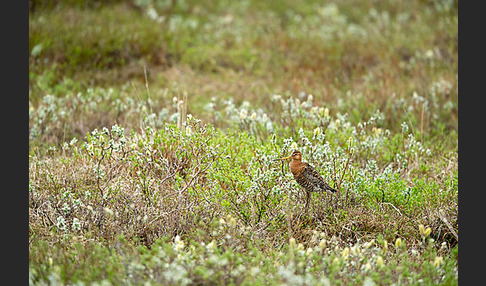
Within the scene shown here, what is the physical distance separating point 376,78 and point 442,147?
272cm

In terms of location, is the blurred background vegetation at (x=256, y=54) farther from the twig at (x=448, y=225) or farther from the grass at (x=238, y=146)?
the twig at (x=448, y=225)

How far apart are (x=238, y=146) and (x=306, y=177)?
1.17m

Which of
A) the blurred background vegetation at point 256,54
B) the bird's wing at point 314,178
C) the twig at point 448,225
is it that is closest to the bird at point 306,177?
the bird's wing at point 314,178

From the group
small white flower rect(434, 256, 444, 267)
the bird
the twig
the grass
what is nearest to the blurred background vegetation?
the grass

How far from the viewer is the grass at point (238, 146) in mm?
3742

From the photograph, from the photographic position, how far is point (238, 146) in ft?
17.6

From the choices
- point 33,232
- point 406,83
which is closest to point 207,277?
point 33,232

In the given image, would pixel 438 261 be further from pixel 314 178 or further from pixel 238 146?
pixel 238 146

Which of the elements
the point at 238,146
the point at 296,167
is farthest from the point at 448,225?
the point at 238,146

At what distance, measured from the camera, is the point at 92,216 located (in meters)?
4.32

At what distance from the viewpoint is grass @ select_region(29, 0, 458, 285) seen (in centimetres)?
374

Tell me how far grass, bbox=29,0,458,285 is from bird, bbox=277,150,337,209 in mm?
180

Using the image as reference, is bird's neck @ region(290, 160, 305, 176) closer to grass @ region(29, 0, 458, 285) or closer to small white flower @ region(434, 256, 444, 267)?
grass @ region(29, 0, 458, 285)

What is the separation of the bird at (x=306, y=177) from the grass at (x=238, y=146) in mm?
180
